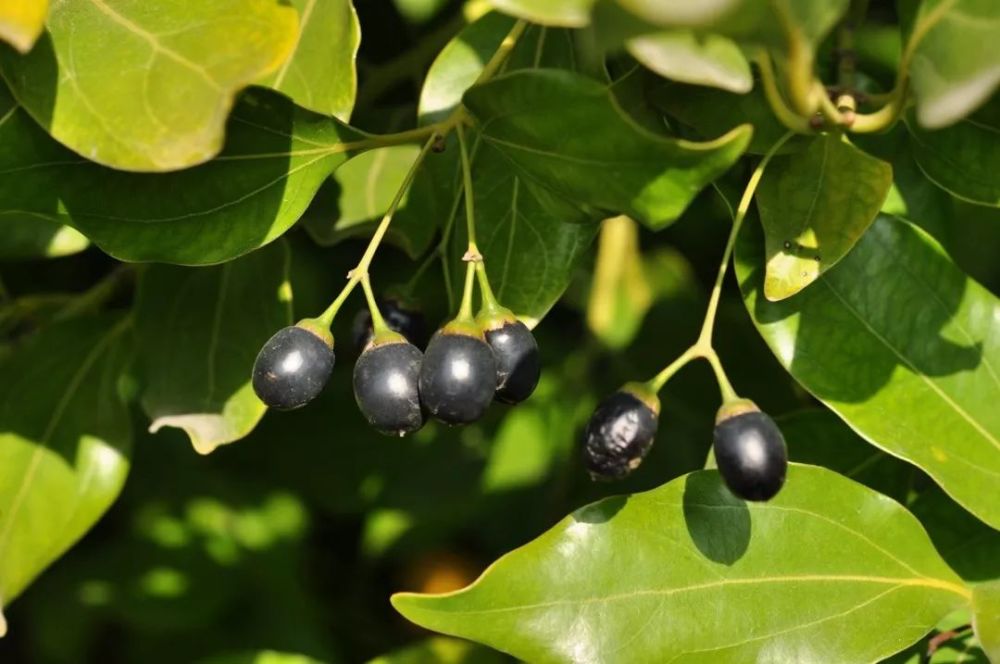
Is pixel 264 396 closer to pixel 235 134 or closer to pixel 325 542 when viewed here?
pixel 235 134

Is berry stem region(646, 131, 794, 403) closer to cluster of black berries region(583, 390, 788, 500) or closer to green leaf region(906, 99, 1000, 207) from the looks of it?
cluster of black berries region(583, 390, 788, 500)

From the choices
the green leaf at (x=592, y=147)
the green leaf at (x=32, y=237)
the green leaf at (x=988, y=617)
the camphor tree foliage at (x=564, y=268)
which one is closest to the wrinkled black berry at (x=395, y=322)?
the camphor tree foliage at (x=564, y=268)

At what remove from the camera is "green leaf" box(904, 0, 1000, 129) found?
87cm

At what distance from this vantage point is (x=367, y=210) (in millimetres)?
1376

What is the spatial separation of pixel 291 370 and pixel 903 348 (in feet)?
1.91

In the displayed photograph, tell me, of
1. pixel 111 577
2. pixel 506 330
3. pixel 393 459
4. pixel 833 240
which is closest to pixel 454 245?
pixel 506 330

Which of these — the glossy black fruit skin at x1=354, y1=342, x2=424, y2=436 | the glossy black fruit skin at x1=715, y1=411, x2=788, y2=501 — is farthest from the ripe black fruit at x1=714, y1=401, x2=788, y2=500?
the glossy black fruit skin at x1=354, y1=342, x2=424, y2=436

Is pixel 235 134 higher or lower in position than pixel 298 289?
higher

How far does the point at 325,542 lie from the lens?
2.35m

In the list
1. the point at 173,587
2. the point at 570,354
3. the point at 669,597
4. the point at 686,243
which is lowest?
the point at 173,587

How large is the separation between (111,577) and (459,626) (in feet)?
3.95

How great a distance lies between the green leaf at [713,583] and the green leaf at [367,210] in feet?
1.29

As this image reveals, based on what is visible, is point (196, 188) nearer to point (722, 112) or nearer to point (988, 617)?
point (722, 112)

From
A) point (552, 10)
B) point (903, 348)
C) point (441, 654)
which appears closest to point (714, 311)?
point (903, 348)
